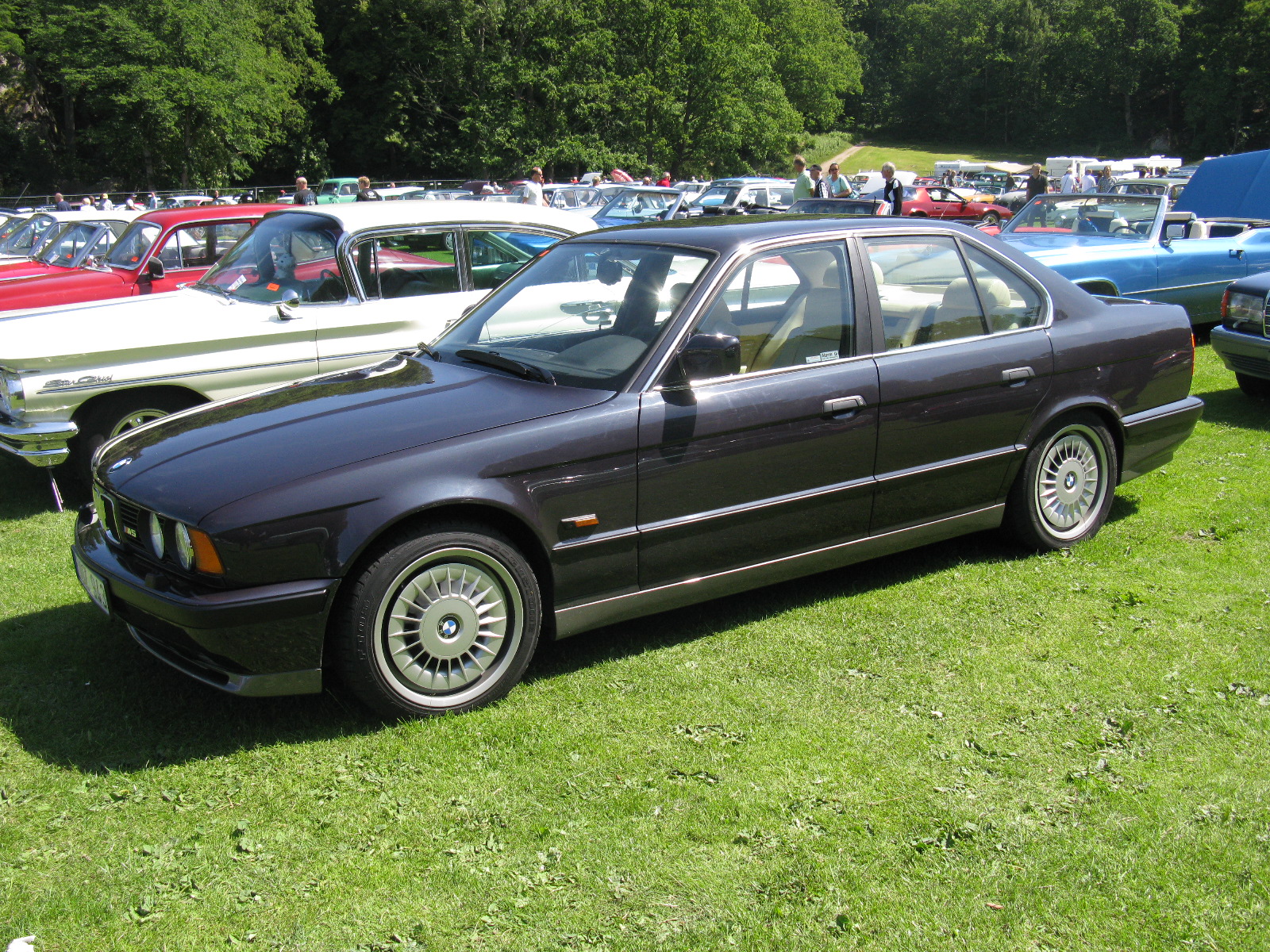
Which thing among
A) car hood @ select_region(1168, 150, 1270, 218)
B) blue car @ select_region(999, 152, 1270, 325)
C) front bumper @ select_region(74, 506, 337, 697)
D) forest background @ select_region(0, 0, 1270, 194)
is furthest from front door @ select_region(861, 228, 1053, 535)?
forest background @ select_region(0, 0, 1270, 194)

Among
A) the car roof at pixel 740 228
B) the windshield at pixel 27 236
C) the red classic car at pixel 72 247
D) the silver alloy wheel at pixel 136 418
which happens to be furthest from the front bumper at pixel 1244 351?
the windshield at pixel 27 236

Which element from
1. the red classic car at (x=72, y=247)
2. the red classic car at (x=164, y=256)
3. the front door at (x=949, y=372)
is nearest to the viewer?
the front door at (x=949, y=372)

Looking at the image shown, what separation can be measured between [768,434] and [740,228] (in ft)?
3.12

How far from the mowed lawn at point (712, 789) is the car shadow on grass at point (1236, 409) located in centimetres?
349

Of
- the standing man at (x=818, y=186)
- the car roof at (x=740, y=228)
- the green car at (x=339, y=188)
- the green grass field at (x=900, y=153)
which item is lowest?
the car roof at (x=740, y=228)

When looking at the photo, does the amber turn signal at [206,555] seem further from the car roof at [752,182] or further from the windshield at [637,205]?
the car roof at [752,182]

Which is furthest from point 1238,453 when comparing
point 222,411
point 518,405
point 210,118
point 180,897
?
point 210,118

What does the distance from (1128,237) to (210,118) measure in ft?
124

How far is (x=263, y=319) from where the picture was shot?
22.0ft

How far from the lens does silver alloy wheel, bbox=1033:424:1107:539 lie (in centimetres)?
513

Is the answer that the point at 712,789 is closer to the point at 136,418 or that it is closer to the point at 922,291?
the point at 922,291

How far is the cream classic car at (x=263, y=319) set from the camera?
6.18m

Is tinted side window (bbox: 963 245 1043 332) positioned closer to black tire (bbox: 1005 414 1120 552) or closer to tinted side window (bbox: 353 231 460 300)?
black tire (bbox: 1005 414 1120 552)

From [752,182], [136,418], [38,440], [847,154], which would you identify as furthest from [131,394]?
[847,154]
